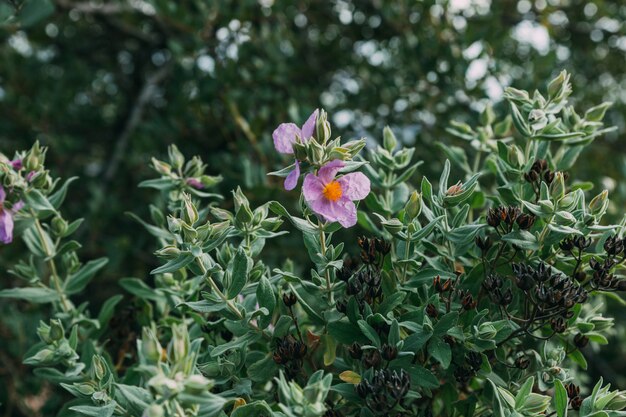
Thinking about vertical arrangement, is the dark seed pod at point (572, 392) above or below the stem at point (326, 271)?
below

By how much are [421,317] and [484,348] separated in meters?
0.15

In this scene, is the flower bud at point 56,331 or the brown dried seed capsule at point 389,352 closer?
the brown dried seed capsule at point 389,352

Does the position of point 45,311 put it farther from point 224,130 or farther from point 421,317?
A: point 421,317

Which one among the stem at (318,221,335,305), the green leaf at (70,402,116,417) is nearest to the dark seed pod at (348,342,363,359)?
the stem at (318,221,335,305)

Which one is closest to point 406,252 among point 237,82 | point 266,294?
point 266,294

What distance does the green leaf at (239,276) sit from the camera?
1485 millimetres

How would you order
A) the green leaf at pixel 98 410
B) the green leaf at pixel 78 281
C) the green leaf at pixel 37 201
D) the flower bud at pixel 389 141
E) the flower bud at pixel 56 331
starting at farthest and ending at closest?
1. the green leaf at pixel 78 281
2. the flower bud at pixel 389 141
3. the green leaf at pixel 37 201
4. the flower bud at pixel 56 331
5. the green leaf at pixel 98 410

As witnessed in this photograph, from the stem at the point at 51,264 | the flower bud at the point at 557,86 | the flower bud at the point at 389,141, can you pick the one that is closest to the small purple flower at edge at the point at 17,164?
the stem at the point at 51,264

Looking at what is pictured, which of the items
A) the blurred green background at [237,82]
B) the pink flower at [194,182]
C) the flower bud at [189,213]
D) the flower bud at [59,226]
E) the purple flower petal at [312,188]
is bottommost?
the blurred green background at [237,82]

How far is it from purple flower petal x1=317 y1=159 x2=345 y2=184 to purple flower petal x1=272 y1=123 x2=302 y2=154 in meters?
0.09

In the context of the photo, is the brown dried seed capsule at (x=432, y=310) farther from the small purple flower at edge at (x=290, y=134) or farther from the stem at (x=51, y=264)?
the stem at (x=51, y=264)

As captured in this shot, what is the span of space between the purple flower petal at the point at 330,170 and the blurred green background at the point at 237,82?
1.18m

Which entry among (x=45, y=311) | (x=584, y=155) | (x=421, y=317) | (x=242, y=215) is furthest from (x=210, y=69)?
(x=584, y=155)

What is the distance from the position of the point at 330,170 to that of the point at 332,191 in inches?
1.7
